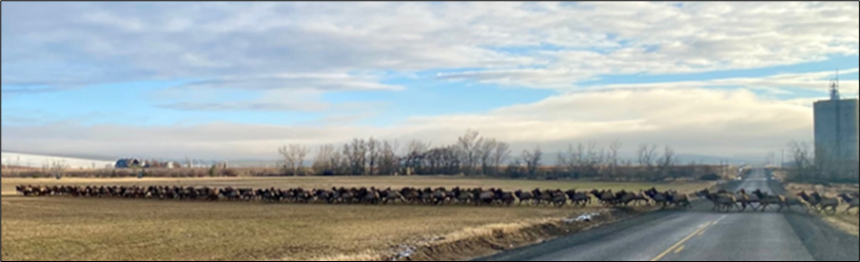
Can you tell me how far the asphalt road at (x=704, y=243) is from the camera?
24.6 metres

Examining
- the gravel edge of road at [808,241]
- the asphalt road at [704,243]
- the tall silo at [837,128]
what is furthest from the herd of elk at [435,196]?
the tall silo at [837,128]

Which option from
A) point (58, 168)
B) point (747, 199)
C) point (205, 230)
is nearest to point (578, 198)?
point (747, 199)

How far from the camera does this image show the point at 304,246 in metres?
24.8

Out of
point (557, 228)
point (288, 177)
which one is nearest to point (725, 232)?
point (557, 228)

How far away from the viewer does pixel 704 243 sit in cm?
2856

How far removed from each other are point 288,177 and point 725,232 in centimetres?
8393

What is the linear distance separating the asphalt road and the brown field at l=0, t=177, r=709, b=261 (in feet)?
13.4

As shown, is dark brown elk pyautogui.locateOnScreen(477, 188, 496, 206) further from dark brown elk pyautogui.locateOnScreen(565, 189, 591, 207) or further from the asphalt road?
the asphalt road

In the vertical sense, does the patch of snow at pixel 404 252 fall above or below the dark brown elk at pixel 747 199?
below

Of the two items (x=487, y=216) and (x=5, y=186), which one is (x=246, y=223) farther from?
(x=5, y=186)

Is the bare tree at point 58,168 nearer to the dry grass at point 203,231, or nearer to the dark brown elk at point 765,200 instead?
the dry grass at point 203,231

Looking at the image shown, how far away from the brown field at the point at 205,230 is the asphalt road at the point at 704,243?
4097 mm

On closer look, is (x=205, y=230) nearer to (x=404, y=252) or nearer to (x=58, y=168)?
(x=404, y=252)

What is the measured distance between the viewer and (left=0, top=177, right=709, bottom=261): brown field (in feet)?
19.3
